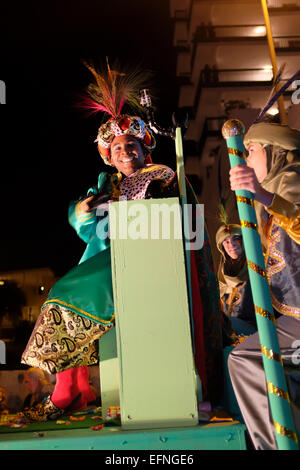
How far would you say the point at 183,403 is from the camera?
170cm

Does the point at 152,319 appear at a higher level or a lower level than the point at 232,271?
lower

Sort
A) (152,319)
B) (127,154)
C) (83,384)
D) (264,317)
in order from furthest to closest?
(127,154) < (83,384) < (152,319) < (264,317)

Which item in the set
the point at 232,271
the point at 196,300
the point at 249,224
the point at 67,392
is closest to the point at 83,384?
the point at 67,392

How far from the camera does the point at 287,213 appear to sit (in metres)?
1.77

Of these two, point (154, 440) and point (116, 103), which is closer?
point (154, 440)

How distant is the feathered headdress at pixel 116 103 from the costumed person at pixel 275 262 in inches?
47.2

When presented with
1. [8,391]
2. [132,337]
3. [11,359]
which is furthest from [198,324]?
[11,359]

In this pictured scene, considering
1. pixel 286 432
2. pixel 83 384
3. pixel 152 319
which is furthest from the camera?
pixel 83 384

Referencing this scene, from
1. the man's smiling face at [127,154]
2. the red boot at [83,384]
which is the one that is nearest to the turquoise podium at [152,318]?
the red boot at [83,384]

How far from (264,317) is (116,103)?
7.20 feet

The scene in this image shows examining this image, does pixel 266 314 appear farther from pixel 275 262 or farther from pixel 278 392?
pixel 275 262

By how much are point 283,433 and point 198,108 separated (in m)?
16.1

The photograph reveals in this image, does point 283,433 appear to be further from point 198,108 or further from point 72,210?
point 198,108

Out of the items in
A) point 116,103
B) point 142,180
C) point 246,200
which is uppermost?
point 116,103
